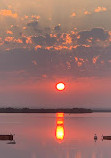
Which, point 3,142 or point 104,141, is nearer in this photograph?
point 3,142

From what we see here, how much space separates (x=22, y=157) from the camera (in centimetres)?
5631

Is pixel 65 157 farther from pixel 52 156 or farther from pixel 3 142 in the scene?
pixel 3 142

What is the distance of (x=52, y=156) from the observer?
57656 mm

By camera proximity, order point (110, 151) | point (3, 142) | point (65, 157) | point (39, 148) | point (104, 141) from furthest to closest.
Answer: point (104, 141) < point (3, 142) < point (39, 148) < point (110, 151) < point (65, 157)

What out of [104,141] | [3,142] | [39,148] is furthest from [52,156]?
[104,141]

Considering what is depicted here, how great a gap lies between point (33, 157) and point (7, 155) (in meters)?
5.18

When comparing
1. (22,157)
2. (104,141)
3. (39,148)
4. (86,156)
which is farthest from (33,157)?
(104,141)

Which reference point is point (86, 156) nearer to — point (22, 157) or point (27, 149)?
point (22, 157)

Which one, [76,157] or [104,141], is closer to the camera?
[76,157]

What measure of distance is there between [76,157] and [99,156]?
443 centimetres

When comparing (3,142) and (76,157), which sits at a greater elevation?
(3,142)

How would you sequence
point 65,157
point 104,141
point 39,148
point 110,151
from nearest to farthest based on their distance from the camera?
1. point 65,157
2. point 110,151
3. point 39,148
4. point 104,141

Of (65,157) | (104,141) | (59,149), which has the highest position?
(104,141)

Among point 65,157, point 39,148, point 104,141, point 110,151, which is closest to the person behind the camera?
point 65,157
